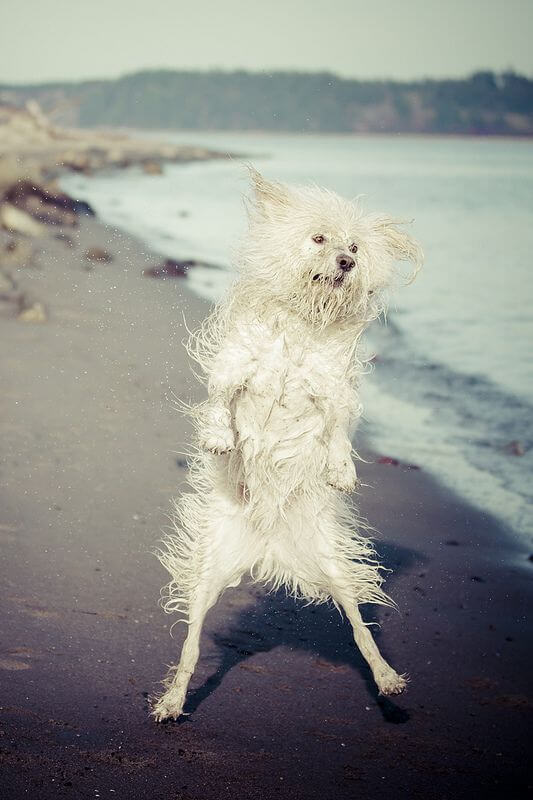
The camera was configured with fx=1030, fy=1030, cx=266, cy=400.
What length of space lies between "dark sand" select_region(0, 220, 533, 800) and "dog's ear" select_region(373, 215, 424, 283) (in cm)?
231

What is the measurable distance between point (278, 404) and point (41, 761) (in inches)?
76.0

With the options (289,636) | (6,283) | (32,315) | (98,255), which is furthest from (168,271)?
(289,636)

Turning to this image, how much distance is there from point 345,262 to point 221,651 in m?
2.45

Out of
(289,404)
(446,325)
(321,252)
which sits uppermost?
(321,252)

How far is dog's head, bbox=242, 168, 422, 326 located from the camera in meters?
4.82

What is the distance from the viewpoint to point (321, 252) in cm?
482

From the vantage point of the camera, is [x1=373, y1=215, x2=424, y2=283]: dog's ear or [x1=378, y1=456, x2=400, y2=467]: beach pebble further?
[x1=378, y1=456, x2=400, y2=467]: beach pebble

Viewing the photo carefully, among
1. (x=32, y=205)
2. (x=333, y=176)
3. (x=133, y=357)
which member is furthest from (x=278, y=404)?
(x=333, y=176)

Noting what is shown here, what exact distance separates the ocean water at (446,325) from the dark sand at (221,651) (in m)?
1.12

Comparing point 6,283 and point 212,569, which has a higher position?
point 212,569

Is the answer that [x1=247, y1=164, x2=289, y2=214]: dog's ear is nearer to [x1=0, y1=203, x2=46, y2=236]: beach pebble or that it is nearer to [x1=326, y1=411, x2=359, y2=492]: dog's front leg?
[x1=326, y1=411, x2=359, y2=492]: dog's front leg

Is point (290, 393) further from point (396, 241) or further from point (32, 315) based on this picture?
point (32, 315)

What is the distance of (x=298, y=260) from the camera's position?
15.9 ft

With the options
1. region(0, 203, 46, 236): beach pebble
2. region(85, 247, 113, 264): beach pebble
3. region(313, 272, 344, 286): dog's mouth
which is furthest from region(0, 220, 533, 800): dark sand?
region(0, 203, 46, 236): beach pebble
